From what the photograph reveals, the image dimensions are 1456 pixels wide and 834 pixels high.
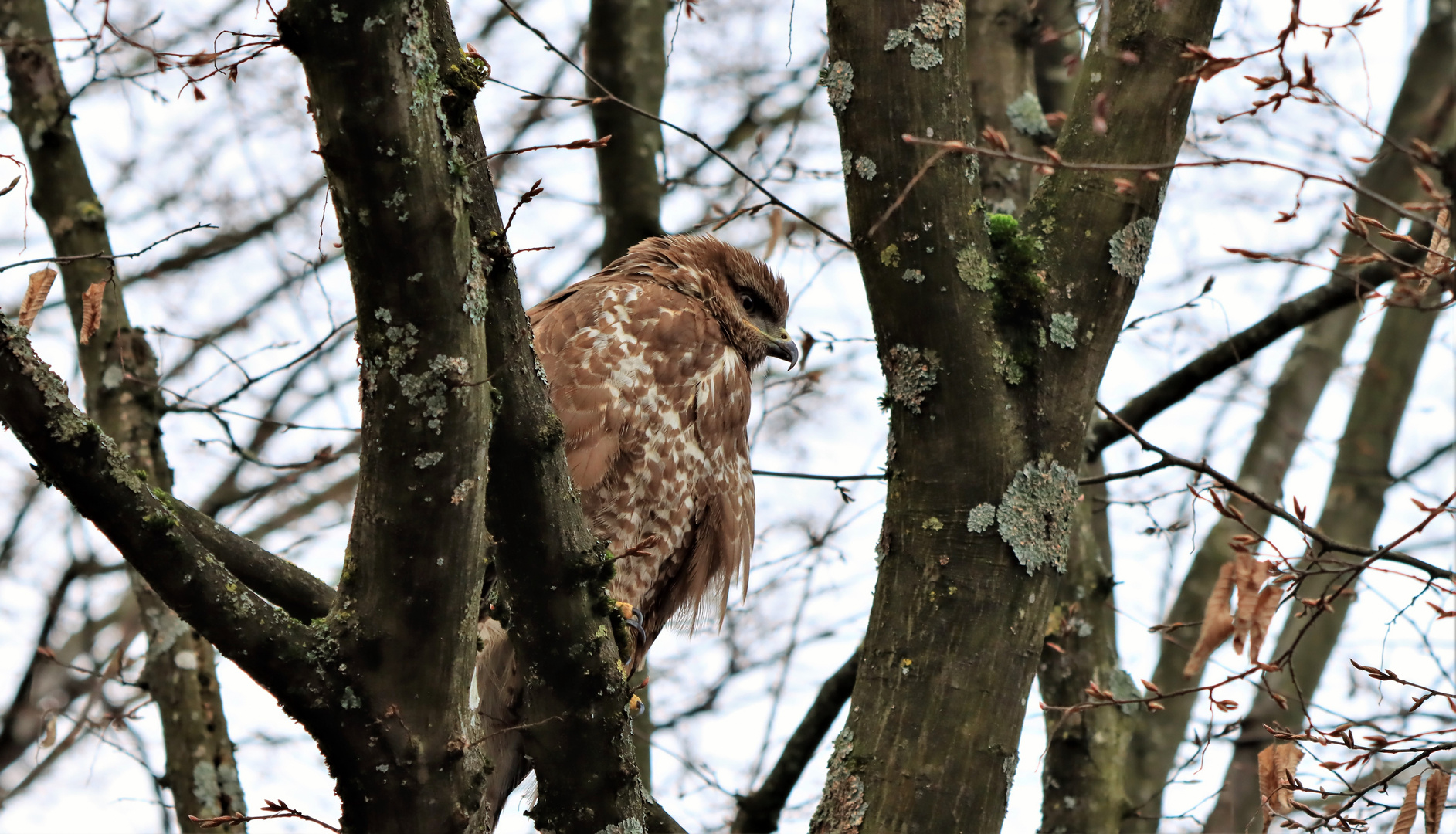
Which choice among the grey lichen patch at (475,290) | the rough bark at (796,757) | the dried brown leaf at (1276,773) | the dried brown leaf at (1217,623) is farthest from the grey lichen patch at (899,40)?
the rough bark at (796,757)

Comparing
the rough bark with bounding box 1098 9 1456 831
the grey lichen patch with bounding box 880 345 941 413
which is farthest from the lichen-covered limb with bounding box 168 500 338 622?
the rough bark with bounding box 1098 9 1456 831

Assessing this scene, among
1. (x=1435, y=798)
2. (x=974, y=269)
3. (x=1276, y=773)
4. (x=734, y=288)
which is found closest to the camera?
(x=1435, y=798)

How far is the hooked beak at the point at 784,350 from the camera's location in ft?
15.8

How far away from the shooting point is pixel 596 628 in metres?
2.42

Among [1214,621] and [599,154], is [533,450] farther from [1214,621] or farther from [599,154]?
[599,154]

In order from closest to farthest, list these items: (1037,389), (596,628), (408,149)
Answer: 1. (408,149)
2. (596,628)
3. (1037,389)

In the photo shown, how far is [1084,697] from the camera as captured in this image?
4.10 metres

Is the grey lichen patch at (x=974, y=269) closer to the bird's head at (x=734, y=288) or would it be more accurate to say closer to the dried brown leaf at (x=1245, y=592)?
the dried brown leaf at (x=1245, y=592)

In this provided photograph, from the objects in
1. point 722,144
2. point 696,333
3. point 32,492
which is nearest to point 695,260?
point 696,333

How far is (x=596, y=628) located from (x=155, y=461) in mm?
2519

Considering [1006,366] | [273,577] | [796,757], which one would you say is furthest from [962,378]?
[796,757]

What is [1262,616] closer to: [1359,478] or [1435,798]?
[1435,798]

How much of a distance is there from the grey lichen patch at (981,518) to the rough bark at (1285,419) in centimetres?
261

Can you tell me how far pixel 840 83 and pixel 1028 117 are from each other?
1.98m
